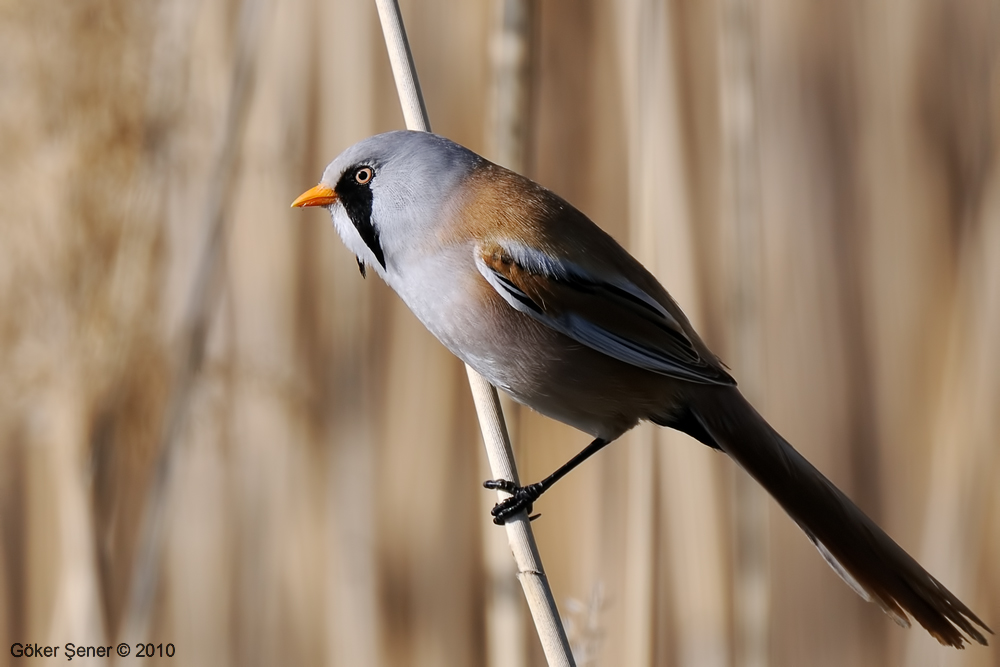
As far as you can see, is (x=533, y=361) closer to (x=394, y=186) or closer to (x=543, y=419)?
(x=394, y=186)

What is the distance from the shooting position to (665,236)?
1645 mm

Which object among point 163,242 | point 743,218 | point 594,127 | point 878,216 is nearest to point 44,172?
point 163,242

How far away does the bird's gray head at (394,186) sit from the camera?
1201 mm

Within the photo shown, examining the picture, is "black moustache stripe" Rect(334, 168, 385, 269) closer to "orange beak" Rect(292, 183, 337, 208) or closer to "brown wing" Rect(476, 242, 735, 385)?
"orange beak" Rect(292, 183, 337, 208)

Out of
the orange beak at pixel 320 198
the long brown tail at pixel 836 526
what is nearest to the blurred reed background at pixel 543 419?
the long brown tail at pixel 836 526

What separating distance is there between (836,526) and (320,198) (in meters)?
0.83

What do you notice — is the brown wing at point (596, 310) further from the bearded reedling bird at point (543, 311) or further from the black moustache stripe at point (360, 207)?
the black moustache stripe at point (360, 207)

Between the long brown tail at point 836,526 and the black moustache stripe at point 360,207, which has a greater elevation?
the black moustache stripe at point 360,207

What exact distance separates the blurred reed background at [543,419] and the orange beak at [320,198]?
404mm

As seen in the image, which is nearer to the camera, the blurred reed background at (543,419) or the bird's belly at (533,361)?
the bird's belly at (533,361)

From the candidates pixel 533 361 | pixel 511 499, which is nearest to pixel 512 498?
pixel 511 499

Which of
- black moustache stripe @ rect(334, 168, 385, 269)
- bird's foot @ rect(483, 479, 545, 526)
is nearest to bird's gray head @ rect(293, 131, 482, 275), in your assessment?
black moustache stripe @ rect(334, 168, 385, 269)

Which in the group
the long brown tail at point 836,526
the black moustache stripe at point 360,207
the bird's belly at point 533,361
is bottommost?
the long brown tail at point 836,526

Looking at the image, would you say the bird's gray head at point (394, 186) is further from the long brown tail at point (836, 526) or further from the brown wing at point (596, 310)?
the long brown tail at point (836, 526)
